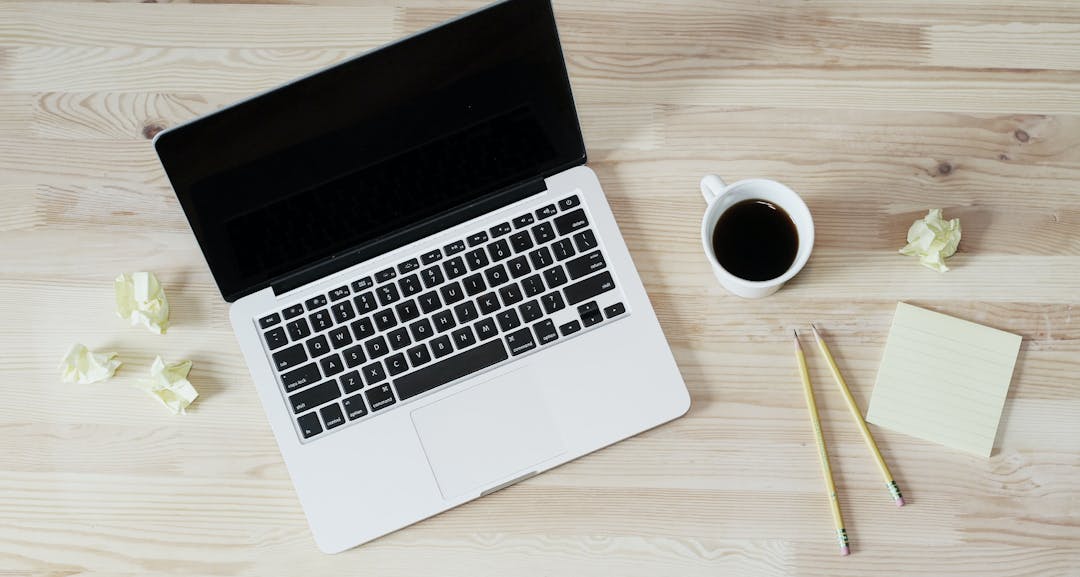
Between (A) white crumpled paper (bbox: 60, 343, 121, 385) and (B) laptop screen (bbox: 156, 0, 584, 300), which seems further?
(A) white crumpled paper (bbox: 60, 343, 121, 385)

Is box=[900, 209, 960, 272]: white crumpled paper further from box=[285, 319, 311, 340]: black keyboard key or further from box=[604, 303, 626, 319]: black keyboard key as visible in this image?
box=[285, 319, 311, 340]: black keyboard key

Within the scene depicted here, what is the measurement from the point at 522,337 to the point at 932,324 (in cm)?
43

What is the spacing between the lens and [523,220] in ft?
2.88

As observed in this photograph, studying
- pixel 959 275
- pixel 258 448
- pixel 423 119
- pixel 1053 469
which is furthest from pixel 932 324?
pixel 258 448

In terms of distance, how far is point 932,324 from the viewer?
881 millimetres

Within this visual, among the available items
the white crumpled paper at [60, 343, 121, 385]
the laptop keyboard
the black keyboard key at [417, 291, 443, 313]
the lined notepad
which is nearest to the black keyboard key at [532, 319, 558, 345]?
the laptop keyboard

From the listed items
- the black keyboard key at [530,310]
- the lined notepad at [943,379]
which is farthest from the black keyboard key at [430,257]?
the lined notepad at [943,379]

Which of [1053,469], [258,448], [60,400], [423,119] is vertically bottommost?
[1053,469]

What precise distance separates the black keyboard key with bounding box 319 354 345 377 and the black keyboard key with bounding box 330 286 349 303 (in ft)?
0.20

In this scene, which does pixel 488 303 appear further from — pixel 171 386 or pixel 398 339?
pixel 171 386

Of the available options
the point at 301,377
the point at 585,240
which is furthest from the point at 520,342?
the point at 301,377

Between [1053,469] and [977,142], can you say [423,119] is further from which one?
[1053,469]

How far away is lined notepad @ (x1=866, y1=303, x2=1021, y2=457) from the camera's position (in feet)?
2.81

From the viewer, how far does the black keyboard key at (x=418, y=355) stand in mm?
852
